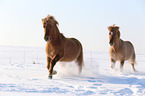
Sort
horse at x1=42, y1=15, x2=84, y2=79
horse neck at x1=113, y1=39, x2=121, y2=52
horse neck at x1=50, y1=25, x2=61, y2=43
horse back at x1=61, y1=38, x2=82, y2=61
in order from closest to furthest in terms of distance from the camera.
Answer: horse at x1=42, y1=15, x2=84, y2=79, horse neck at x1=50, y1=25, x2=61, y2=43, horse back at x1=61, y1=38, x2=82, y2=61, horse neck at x1=113, y1=39, x2=121, y2=52

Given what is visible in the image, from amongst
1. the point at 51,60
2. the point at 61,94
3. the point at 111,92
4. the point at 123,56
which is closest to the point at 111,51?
the point at 123,56

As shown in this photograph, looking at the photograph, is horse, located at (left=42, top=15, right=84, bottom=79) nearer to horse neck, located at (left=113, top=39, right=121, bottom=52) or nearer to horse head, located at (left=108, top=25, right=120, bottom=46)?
horse head, located at (left=108, top=25, right=120, bottom=46)

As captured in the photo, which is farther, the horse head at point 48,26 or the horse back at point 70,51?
the horse back at point 70,51

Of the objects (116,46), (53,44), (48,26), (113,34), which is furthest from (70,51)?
(116,46)

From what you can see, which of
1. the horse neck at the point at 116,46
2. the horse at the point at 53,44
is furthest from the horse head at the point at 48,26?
the horse neck at the point at 116,46

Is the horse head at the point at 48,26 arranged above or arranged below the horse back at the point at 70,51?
above

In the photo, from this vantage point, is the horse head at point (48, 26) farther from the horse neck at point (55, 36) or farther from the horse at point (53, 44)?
the horse neck at point (55, 36)

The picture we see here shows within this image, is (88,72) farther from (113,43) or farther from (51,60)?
(51,60)

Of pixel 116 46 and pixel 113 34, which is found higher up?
pixel 113 34

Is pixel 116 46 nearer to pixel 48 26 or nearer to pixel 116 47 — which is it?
pixel 116 47

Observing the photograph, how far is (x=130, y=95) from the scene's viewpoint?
3.26 metres

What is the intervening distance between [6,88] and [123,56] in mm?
5364

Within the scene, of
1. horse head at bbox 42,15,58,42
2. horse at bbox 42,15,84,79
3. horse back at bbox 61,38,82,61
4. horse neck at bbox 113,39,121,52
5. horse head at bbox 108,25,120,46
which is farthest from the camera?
horse neck at bbox 113,39,121,52

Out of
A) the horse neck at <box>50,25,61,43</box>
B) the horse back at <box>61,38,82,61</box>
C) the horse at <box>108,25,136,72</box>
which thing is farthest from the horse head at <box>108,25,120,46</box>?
the horse neck at <box>50,25,61,43</box>
